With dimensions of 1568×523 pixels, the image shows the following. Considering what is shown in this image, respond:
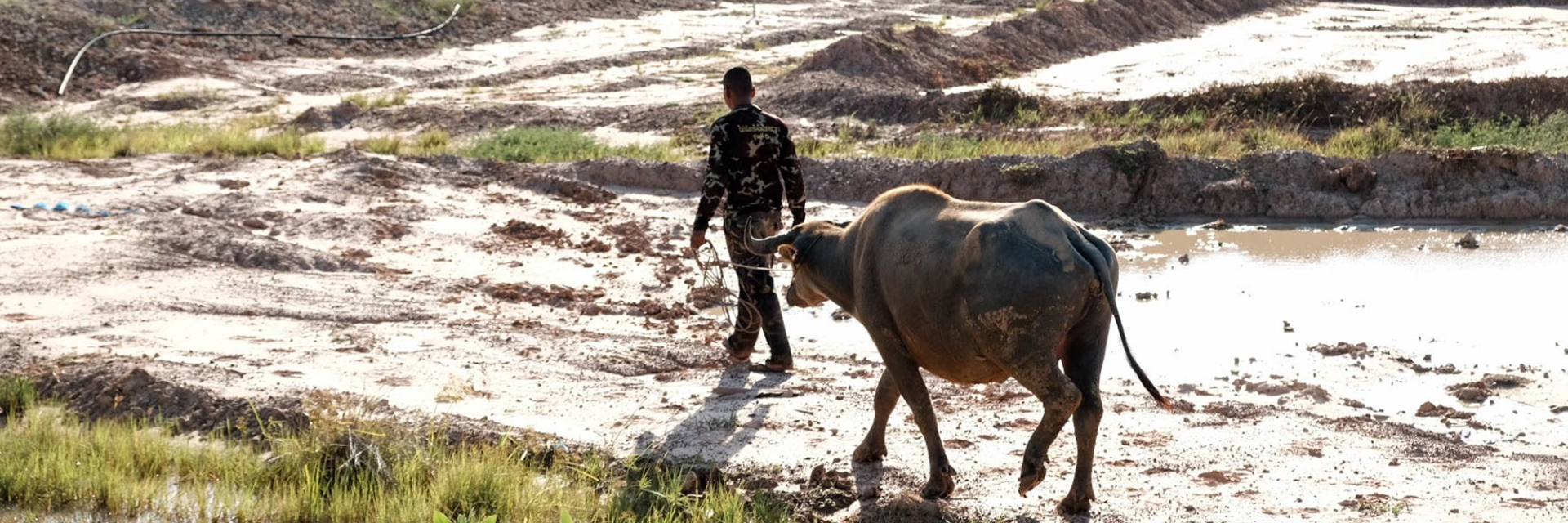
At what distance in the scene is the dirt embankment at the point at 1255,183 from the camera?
1326 centimetres

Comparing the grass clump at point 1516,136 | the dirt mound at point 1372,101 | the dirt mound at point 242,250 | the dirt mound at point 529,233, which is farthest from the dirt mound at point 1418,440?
the dirt mound at point 1372,101

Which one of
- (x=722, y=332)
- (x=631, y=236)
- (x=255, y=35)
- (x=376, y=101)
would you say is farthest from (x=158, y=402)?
(x=255, y=35)

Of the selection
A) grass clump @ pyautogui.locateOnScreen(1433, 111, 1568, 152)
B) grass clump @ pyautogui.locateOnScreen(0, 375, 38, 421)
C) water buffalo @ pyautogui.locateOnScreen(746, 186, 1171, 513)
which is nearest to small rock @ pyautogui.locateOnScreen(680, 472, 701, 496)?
Answer: water buffalo @ pyautogui.locateOnScreen(746, 186, 1171, 513)

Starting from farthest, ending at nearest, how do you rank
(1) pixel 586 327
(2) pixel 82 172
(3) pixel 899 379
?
(2) pixel 82 172, (1) pixel 586 327, (3) pixel 899 379

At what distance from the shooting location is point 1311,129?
1655cm

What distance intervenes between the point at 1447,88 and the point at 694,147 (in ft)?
27.5

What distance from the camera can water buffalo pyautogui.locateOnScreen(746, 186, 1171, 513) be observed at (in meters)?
5.54

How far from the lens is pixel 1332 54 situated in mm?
27188

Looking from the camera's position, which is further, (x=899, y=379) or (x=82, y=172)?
(x=82, y=172)

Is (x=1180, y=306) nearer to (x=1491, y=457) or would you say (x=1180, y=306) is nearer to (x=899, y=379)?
(x=1491, y=457)

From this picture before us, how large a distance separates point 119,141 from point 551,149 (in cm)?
469

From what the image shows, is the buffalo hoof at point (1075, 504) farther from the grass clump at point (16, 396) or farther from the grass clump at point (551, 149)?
the grass clump at point (551, 149)

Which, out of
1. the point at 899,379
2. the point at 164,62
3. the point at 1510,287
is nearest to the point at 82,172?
the point at 164,62

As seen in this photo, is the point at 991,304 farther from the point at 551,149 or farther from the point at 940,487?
the point at 551,149
